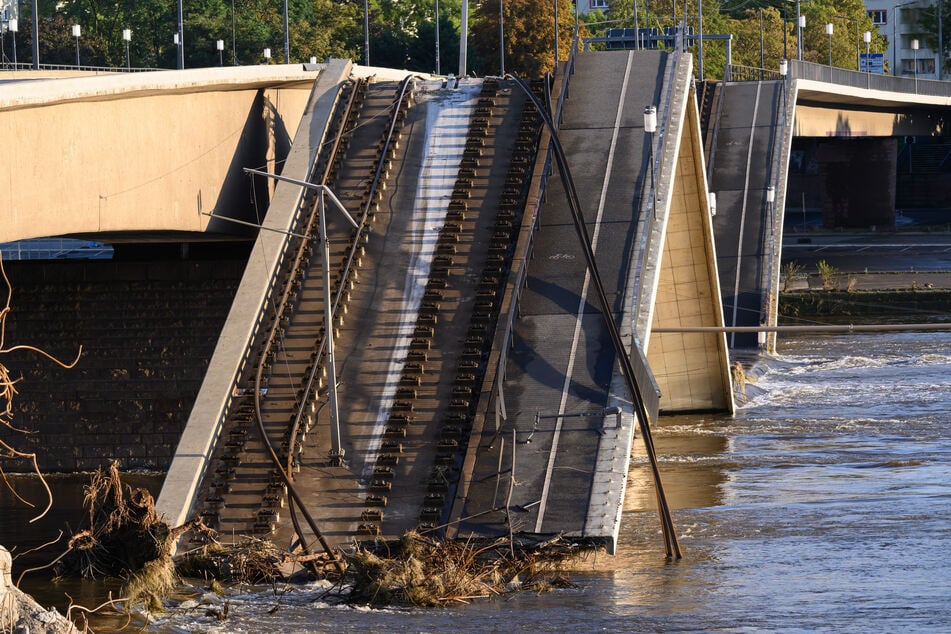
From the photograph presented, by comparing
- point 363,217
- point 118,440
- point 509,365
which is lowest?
point 118,440

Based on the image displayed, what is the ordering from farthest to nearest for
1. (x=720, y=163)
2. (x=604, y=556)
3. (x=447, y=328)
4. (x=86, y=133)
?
(x=720, y=163)
(x=447, y=328)
(x=86, y=133)
(x=604, y=556)

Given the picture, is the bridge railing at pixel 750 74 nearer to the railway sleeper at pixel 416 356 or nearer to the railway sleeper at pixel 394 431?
the railway sleeper at pixel 416 356

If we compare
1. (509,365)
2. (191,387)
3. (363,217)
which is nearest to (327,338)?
(509,365)

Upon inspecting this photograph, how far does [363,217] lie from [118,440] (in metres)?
9.83

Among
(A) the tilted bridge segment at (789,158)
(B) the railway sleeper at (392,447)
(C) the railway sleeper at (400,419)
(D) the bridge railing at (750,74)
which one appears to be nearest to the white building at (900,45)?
(D) the bridge railing at (750,74)

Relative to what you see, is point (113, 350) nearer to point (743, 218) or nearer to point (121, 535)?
point (121, 535)

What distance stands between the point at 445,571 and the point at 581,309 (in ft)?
30.4

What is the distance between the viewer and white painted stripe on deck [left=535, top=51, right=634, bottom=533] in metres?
26.6

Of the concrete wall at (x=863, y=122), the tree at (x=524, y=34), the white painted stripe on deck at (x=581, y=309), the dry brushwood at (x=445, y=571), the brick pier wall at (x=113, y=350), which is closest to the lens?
the dry brushwood at (x=445, y=571)

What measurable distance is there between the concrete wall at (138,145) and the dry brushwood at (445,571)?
8469 mm

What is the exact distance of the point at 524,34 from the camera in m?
97.0

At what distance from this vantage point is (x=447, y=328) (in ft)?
103

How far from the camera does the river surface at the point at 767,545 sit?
2198cm

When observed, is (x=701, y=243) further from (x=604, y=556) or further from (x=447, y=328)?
(x=604, y=556)
